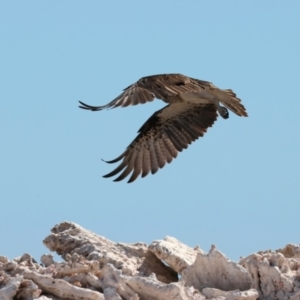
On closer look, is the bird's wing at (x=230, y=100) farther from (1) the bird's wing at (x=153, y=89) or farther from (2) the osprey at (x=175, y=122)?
(1) the bird's wing at (x=153, y=89)

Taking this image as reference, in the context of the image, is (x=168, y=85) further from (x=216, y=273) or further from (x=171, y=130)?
(x=216, y=273)

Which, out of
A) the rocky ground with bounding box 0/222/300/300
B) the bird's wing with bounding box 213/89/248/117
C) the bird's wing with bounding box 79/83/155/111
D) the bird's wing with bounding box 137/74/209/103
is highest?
the bird's wing with bounding box 213/89/248/117

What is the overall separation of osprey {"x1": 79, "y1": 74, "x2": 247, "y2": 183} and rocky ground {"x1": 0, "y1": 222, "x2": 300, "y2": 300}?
5.13 metres

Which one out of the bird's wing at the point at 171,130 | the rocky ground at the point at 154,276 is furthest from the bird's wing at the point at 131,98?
the rocky ground at the point at 154,276

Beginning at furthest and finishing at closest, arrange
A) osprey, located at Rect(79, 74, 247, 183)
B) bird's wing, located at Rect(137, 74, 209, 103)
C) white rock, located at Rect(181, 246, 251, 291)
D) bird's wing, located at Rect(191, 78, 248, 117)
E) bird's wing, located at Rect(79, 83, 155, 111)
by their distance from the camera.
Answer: bird's wing, located at Rect(191, 78, 248, 117)
osprey, located at Rect(79, 74, 247, 183)
bird's wing, located at Rect(137, 74, 209, 103)
bird's wing, located at Rect(79, 83, 155, 111)
white rock, located at Rect(181, 246, 251, 291)

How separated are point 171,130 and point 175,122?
0.55 feet

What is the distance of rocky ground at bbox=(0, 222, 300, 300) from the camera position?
11.9 metres

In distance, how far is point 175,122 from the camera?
19.8m

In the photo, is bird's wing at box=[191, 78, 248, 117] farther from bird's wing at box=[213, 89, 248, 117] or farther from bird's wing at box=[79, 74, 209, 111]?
bird's wing at box=[79, 74, 209, 111]

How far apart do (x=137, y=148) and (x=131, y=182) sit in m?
1.02

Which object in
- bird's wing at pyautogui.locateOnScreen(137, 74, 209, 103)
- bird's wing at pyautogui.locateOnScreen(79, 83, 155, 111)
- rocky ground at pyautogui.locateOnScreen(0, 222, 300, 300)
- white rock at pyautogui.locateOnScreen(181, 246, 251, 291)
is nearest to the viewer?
rocky ground at pyautogui.locateOnScreen(0, 222, 300, 300)

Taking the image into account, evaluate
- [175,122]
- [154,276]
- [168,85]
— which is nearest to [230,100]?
[175,122]

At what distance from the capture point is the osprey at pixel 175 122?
1877 centimetres

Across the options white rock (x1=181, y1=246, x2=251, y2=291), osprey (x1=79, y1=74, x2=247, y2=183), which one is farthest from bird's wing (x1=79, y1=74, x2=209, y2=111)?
white rock (x1=181, y1=246, x2=251, y2=291)
